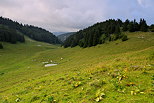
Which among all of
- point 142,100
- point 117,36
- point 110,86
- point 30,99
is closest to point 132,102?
point 142,100

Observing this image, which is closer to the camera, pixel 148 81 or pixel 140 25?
pixel 148 81

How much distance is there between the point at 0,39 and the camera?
5581 inches

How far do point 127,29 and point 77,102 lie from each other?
9087 cm

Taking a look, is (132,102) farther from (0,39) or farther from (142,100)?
(0,39)

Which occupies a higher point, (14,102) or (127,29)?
(127,29)

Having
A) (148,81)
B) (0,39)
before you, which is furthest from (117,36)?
(0,39)

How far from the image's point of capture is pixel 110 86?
9.88 meters

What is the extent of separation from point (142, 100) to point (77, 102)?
391 cm

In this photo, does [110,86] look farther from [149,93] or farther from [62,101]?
[62,101]

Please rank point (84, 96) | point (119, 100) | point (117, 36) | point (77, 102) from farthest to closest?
point (117, 36), point (84, 96), point (77, 102), point (119, 100)

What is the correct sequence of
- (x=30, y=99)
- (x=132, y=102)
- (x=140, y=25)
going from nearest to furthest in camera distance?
(x=132, y=102), (x=30, y=99), (x=140, y=25)

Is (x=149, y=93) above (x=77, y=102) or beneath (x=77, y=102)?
above

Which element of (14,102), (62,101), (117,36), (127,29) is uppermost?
(127,29)

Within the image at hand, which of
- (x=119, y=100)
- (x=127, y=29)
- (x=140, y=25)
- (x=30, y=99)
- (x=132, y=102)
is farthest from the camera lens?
(x=127, y=29)
